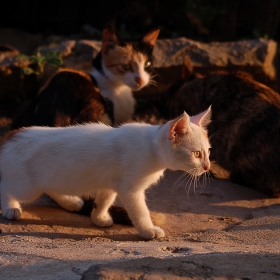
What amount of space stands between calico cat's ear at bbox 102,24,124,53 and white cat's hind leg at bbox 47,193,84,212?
225 cm

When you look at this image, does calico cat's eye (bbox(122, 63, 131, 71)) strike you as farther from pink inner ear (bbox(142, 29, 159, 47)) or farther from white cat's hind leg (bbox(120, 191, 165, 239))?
white cat's hind leg (bbox(120, 191, 165, 239))

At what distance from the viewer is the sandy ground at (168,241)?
9.12 feet

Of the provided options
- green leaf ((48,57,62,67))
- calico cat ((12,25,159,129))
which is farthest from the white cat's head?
green leaf ((48,57,62,67))

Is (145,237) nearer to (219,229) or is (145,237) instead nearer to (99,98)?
(219,229)

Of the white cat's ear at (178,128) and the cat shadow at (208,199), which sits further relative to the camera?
the cat shadow at (208,199)

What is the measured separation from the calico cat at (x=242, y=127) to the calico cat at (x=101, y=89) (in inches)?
30.5

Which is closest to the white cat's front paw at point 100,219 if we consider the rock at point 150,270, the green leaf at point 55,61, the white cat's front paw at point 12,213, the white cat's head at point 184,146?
the white cat's front paw at point 12,213

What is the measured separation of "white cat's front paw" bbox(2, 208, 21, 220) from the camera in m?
4.26

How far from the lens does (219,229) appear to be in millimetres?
4504

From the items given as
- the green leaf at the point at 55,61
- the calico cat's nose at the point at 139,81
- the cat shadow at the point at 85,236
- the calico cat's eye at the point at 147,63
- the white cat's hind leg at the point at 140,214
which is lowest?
the cat shadow at the point at 85,236

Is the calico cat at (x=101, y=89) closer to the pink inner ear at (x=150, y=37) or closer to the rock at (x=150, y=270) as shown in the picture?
the pink inner ear at (x=150, y=37)

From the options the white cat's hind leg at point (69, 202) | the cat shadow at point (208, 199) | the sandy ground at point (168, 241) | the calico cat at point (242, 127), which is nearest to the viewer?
the sandy ground at point (168, 241)

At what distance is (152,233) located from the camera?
161 inches

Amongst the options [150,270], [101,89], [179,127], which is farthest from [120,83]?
[150,270]
